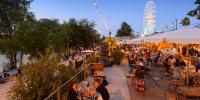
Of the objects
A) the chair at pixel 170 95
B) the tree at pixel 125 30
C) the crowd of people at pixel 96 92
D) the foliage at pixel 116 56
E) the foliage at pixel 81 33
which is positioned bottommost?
the chair at pixel 170 95

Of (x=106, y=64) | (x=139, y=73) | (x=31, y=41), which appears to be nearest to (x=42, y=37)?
(x=31, y=41)

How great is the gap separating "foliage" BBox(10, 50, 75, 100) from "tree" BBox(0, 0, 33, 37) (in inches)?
1435

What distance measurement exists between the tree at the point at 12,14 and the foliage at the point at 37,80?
1435 inches

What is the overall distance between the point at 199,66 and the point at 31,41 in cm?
3813

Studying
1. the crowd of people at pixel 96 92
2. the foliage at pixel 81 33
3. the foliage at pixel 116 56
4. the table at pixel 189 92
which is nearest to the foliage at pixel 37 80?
the crowd of people at pixel 96 92

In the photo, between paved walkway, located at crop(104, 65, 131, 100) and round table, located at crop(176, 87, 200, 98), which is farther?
paved walkway, located at crop(104, 65, 131, 100)

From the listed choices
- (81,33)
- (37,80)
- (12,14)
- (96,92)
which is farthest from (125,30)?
(37,80)

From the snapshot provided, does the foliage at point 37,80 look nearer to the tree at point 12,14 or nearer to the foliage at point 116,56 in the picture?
the foliage at point 116,56

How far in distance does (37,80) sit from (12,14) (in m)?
37.4

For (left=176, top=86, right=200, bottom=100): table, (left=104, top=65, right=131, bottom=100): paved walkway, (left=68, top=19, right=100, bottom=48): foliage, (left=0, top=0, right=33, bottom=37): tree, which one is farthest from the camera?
(left=68, top=19, right=100, bottom=48): foliage

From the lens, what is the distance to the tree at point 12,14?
45594mm

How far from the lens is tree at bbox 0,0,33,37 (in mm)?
45594

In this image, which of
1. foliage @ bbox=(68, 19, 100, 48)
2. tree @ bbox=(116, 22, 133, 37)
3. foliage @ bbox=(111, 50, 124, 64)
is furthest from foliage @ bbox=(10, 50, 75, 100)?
tree @ bbox=(116, 22, 133, 37)

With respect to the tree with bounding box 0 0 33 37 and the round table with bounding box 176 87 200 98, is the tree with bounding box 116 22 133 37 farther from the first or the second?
the round table with bounding box 176 87 200 98
